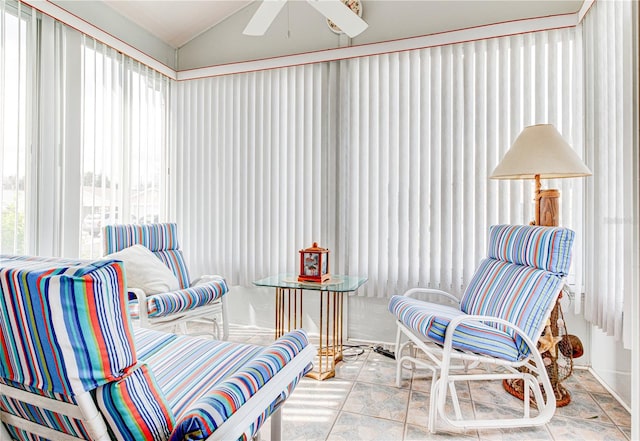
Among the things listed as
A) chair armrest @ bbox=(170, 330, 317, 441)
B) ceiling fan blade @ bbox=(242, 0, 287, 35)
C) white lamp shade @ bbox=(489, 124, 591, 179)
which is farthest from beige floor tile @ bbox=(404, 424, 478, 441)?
ceiling fan blade @ bbox=(242, 0, 287, 35)

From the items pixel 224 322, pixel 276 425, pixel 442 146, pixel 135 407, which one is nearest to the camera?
pixel 135 407

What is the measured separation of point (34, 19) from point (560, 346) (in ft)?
13.4

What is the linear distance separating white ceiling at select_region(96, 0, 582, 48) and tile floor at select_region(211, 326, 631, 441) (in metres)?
2.67

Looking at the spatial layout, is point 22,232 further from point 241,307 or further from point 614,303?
point 614,303

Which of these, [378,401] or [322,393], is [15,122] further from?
[378,401]

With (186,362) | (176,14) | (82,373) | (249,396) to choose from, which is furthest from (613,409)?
(176,14)

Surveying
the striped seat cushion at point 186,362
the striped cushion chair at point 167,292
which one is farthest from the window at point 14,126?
the striped seat cushion at point 186,362

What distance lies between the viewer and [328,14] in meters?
2.08

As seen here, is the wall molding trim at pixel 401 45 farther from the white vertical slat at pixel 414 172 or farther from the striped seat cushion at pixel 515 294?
the striped seat cushion at pixel 515 294

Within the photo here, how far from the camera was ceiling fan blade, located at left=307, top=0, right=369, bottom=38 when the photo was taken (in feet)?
6.45

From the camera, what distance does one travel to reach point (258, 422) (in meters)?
1.08

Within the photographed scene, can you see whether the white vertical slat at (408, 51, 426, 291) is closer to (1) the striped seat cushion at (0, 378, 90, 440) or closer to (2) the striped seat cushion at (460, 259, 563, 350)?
(2) the striped seat cushion at (460, 259, 563, 350)

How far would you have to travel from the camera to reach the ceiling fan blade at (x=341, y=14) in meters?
1.97

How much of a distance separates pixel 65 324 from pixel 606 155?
2775 mm
